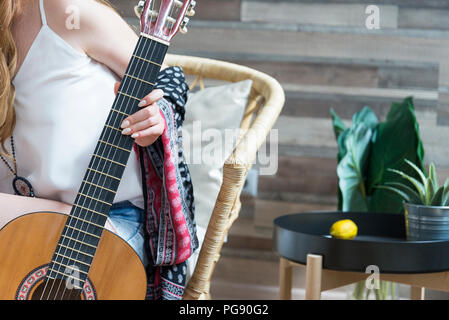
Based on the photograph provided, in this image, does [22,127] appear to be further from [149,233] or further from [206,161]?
[206,161]

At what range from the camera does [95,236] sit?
82cm

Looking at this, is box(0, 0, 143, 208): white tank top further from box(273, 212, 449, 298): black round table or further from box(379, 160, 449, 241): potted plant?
box(379, 160, 449, 241): potted plant

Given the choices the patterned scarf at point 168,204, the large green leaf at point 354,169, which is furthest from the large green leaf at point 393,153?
the patterned scarf at point 168,204

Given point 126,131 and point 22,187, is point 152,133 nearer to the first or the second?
point 126,131

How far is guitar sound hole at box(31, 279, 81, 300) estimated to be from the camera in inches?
31.4

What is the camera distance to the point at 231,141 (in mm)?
1338

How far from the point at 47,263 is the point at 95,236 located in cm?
8

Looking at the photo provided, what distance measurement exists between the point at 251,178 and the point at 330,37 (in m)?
0.57

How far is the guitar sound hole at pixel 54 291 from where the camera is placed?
2.62 ft

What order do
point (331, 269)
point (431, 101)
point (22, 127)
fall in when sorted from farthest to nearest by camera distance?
point (431, 101) < point (331, 269) < point (22, 127)

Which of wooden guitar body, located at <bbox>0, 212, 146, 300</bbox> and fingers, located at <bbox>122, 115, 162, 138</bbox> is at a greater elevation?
fingers, located at <bbox>122, 115, 162, 138</bbox>

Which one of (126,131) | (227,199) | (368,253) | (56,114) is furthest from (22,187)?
(368,253)

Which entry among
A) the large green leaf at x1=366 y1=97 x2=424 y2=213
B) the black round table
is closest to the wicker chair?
the black round table
